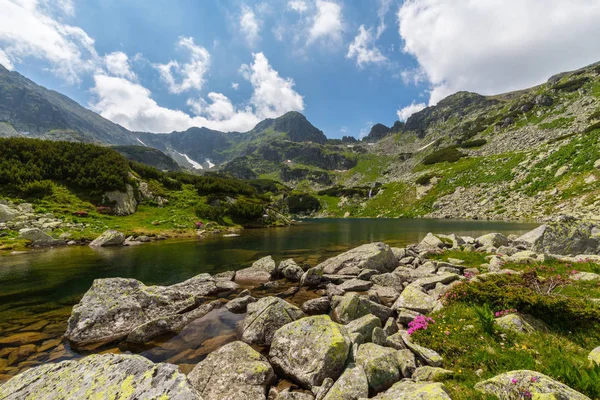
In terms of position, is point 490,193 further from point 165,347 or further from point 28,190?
point 28,190

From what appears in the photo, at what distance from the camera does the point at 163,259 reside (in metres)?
28.3

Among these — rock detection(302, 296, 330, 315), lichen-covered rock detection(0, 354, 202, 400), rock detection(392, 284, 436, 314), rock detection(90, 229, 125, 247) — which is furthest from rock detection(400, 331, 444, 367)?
Result: rock detection(90, 229, 125, 247)

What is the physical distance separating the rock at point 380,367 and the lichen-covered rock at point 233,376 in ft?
10.7

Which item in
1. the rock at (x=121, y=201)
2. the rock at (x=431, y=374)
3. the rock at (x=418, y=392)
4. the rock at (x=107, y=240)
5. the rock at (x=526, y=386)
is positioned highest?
the rock at (x=121, y=201)

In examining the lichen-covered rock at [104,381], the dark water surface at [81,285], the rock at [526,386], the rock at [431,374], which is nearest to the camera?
the rock at [526,386]

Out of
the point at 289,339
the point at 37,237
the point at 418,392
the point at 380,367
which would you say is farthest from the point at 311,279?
the point at 37,237

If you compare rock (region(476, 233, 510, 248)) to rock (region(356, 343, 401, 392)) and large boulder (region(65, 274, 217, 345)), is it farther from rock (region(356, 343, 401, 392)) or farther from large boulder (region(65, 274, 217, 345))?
large boulder (region(65, 274, 217, 345))

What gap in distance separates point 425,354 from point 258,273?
53.7 ft

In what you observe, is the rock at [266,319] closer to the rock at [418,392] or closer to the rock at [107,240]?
the rock at [418,392]

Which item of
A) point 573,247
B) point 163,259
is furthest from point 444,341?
point 163,259

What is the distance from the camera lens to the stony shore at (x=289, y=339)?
5.70 metres

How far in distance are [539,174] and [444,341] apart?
324 ft

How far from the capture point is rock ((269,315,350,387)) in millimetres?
7977

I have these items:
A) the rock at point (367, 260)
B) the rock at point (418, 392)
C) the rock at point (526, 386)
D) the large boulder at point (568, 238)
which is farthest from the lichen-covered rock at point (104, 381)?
the large boulder at point (568, 238)
